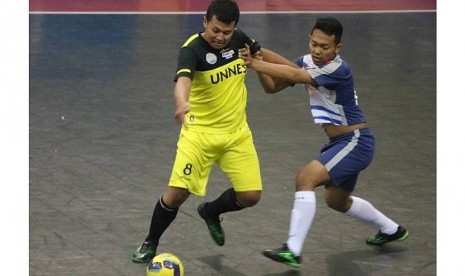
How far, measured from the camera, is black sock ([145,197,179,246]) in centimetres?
681

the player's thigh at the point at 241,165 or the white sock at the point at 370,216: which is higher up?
the player's thigh at the point at 241,165

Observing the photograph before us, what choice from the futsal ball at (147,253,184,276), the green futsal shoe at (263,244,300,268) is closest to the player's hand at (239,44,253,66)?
the green futsal shoe at (263,244,300,268)

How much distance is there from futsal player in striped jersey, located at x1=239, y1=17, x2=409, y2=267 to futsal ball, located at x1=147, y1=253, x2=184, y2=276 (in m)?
0.54

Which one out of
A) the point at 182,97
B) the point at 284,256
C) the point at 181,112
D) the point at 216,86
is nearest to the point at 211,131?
the point at 216,86

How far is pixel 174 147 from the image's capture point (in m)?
9.45

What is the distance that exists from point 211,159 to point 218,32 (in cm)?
87

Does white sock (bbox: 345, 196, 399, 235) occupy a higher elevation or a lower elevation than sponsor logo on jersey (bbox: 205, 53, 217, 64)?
lower

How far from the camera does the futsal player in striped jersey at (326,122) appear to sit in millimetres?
6586

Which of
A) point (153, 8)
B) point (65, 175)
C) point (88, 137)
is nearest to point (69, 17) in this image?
point (153, 8)

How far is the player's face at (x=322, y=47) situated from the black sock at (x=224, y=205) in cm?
106

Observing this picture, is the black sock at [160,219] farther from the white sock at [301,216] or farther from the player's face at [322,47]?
the player's face at [322,47]

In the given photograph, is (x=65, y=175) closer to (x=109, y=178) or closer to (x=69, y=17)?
(x=109, y=178)

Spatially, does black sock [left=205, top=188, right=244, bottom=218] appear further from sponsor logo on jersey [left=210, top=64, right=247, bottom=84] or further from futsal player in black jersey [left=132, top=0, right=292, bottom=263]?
sponsor logo on jersey [left=210, top=64, right=247, bottom=84]

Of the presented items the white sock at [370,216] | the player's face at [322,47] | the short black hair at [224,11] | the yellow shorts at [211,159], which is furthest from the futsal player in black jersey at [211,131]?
the white sock at [370,216]
